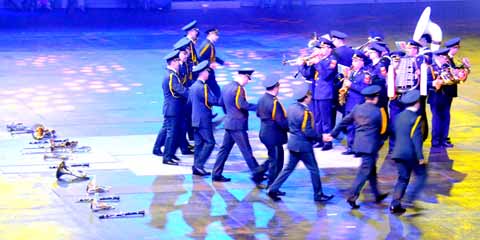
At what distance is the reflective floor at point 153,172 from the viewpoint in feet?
47.0

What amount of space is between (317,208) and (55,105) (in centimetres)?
936

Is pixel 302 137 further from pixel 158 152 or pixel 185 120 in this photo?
pixel 158 152

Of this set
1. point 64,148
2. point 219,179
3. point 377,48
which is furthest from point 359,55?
point 64,148

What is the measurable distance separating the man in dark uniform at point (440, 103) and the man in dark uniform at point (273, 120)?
4.00 meters

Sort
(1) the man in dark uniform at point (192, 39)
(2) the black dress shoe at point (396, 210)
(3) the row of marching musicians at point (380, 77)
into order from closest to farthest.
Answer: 1. (2) the black dress shoe at point (396, 210)
2. (3) the row of marching musicians at point (380, 77)
3. (1) the man in dark uniform at point (192, 39)

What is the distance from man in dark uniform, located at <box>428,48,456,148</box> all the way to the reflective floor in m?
0.35

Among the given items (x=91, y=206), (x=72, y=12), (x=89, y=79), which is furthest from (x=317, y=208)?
(x=72, y=12)

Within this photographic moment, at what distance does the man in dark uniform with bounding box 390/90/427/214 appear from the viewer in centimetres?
1470

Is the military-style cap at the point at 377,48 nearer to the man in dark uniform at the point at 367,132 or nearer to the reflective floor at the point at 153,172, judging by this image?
the reflective floor at the point at 153,172

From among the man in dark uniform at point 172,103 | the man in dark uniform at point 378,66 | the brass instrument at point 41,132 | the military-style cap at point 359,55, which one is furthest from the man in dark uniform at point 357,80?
the brass instrument at point 41,132

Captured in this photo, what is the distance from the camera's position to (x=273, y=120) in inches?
622

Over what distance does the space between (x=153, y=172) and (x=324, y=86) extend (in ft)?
11.3

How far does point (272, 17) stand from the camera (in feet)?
134

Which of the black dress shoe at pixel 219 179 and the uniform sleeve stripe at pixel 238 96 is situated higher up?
the uniform sleeve stripe at pixel 238 96
